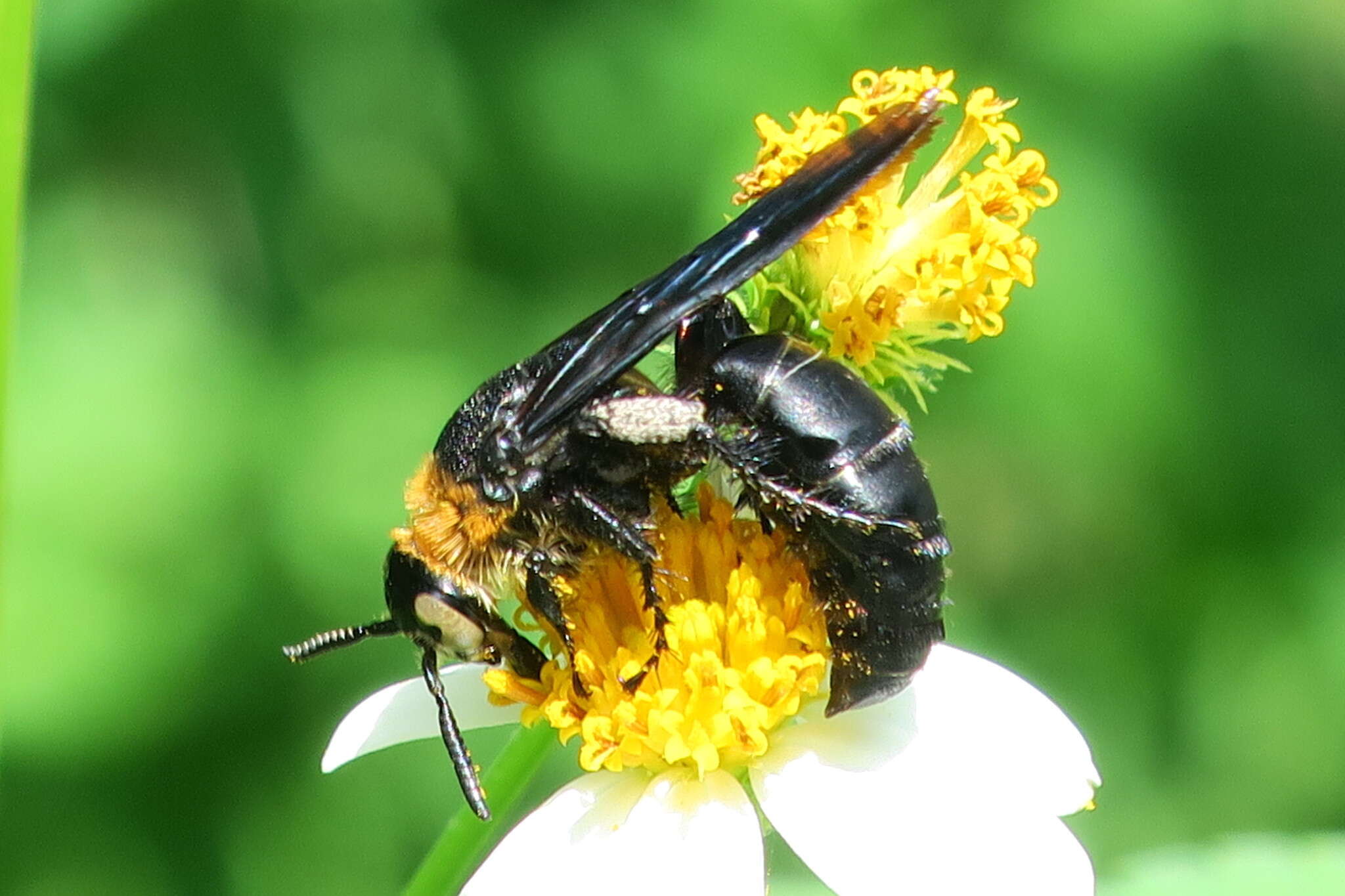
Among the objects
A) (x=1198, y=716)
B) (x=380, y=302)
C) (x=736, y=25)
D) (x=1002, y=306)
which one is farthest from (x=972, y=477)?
(x=1002, y=306)

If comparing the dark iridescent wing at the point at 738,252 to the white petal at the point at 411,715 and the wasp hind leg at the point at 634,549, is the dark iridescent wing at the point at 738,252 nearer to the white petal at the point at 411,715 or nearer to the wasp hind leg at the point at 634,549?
the wasp hind leg at the point at 634,549

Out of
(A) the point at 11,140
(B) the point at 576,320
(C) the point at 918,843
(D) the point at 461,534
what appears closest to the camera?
(A) the point at 11,140

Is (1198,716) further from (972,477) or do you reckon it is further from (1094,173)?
(1094,173)

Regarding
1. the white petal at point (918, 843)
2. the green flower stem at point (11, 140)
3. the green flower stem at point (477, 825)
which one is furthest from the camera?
the green flower stem at point (477, 825)

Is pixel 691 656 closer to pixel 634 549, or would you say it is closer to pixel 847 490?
pixel 634 549

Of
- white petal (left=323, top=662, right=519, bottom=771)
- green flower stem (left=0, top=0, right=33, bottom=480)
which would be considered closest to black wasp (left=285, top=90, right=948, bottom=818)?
white petal (left=323, top=662, right=519, bottom=771)

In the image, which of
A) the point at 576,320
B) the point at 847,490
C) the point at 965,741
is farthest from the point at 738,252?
the point at 576,320

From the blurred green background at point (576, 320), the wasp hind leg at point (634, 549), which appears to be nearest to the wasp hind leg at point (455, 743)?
the wasp hind leg at point (634, 549)

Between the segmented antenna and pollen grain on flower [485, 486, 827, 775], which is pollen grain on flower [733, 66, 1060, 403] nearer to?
pollen grain on flower [485, 486, 827, 775]
